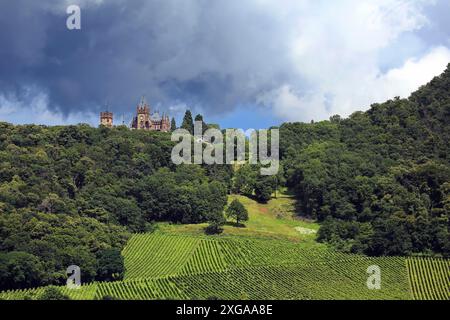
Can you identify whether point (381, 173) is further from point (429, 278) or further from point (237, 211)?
point (429, 278)

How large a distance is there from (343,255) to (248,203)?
2722cm

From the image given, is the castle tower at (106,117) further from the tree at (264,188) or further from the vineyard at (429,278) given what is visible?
the vineyard at (429,278)

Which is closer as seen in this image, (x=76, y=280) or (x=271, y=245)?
(x=76, y=280)

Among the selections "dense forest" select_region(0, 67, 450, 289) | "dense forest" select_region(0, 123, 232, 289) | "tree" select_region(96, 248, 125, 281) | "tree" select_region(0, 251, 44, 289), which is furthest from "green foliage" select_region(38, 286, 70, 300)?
"tree" select_region(96, 248, 125, 281)

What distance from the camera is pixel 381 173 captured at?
127125 millimetres

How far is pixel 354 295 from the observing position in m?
86.2

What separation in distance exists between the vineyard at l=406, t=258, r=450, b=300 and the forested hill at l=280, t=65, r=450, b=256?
4.56 metres

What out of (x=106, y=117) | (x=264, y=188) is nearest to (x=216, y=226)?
(x=264, y=188)

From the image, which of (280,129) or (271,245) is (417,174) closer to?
(271,245)

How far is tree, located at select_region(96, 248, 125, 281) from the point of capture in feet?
313

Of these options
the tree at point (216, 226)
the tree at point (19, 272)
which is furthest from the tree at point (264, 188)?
the tree at point (19, 272)

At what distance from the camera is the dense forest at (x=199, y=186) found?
9925 cm

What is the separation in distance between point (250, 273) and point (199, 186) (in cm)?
3261
